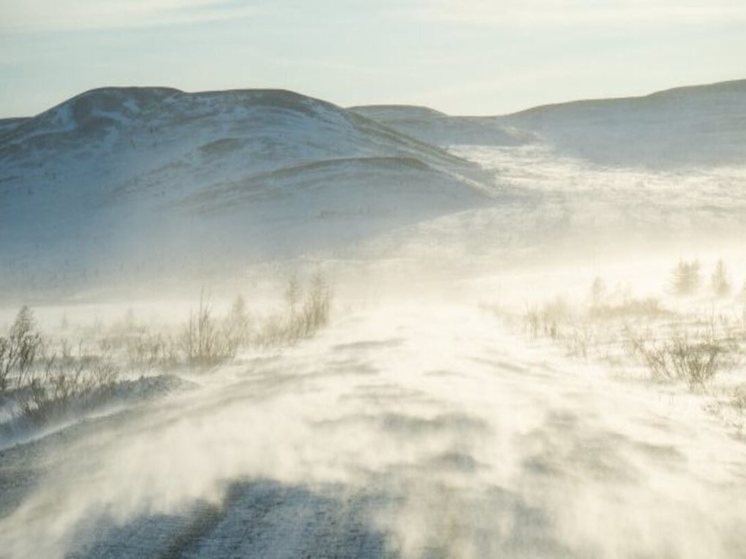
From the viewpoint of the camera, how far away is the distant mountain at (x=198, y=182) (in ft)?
A: 103

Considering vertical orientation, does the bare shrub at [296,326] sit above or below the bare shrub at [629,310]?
above

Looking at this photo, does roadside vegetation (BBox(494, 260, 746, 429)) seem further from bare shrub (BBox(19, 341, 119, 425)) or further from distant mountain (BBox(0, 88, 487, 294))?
distant mountain (BBox(0, 88, 487, 294))

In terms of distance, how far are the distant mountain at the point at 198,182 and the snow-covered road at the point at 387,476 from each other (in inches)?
900

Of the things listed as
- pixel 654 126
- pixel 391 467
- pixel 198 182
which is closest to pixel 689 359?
pixel 391 467

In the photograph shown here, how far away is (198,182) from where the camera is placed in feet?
133

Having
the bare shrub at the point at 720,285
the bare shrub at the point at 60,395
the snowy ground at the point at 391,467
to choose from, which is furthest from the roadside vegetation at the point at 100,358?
the bare shrub at the point at 720,285

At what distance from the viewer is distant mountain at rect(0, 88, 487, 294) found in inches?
1232

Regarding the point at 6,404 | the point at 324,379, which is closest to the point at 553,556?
the point at 324,379

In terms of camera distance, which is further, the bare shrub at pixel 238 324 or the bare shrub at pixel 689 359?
the bare shrub at pixel 238 324

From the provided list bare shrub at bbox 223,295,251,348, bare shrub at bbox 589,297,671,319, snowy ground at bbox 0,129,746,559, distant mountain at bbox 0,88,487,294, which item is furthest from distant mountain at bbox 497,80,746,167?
snowy ground at bbox 0,129,746,559

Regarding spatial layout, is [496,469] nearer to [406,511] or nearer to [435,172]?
[406,511]

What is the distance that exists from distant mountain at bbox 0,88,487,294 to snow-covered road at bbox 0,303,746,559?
22.9 m

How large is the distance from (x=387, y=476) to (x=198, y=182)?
38654mm

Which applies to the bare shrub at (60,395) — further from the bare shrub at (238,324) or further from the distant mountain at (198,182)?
the distant mountain at (198,182)
